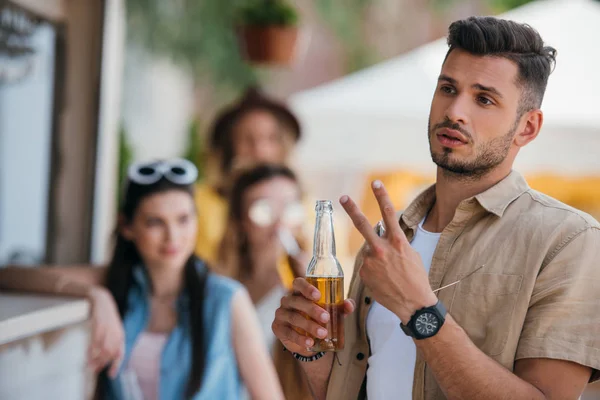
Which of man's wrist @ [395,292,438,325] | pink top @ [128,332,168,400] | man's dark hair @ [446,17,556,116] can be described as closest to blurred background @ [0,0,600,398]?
pink top @ [128,332,168,400]

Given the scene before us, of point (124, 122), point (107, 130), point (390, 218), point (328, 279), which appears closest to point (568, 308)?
point (390, 218)

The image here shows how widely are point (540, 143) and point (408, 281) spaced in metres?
4.11

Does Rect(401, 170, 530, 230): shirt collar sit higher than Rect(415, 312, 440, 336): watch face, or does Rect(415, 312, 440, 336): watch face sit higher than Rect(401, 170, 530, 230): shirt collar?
Rect(401, 170, 530, 230): shirt collar

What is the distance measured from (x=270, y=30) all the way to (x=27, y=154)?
112 inches

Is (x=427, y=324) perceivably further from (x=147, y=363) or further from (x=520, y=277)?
(x=147, y=363)

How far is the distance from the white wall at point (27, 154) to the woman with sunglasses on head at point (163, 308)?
910 millimetres

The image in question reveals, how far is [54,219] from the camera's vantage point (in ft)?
16.6

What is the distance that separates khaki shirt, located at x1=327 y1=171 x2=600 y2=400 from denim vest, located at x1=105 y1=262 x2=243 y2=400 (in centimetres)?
163

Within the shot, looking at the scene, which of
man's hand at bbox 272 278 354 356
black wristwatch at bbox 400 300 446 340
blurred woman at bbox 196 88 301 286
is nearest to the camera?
black wristwatch at bbox 400 300 446 340

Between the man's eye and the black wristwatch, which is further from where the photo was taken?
the man's eye

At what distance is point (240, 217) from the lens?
457cm

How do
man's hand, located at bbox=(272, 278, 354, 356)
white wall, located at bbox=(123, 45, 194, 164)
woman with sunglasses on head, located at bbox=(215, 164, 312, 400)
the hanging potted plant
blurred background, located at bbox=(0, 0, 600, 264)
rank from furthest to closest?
white wall, located at bbox=(123, 45, 194, 164)
the hanging potted plant
blurred background, located at bbox=(0, 0, 600, 264)
woman with sunglasses on head, located at bbox=(215, 164, 312, 400)
man's hand, located at bbox=(272, 278, 354, 356)

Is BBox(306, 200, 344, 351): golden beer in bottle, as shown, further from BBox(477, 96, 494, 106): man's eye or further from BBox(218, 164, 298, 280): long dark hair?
BBox(218, 164, 298, 280): long dark hair

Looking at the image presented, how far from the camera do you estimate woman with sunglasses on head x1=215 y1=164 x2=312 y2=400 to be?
4344 millimetres
